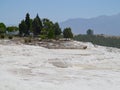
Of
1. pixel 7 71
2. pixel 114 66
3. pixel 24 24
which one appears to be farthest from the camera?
pixel 24 24

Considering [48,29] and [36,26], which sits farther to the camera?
[36,26]

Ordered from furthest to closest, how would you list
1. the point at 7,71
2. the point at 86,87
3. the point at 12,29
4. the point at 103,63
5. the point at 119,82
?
1. the point at 12,29
2. the point at 103,63
3. the point at 7,71
4. the point at 119,82
5. the point at 86,87

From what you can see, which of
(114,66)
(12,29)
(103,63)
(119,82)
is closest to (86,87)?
(119,82)

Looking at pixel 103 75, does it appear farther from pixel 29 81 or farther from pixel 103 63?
pixel 103 63

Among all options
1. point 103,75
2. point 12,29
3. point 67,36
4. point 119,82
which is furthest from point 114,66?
point 12,29

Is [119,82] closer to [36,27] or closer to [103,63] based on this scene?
[103,63]

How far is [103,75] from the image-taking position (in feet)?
65.2

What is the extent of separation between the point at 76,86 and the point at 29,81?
2.47 m

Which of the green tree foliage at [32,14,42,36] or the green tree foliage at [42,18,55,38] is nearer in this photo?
the green tree foliage at [42,18,55,38]

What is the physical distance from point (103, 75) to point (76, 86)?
415 cm

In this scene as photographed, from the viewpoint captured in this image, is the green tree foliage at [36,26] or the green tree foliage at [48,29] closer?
the green tree foliage at [48,29]

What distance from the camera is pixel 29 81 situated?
16.6m

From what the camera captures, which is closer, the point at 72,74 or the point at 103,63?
the point at 72,74

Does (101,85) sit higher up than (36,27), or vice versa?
(36,27)
